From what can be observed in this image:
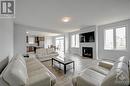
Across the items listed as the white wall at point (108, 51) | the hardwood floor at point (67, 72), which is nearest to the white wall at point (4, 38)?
the hardwood floor at point (67, 72)

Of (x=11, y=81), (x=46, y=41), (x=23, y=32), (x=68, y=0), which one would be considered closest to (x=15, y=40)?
(x=23, y=32)

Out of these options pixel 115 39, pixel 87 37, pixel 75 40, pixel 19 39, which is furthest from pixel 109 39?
pixel 19 39

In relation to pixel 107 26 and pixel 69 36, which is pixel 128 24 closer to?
pixel 107 26

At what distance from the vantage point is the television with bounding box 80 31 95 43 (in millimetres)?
6224

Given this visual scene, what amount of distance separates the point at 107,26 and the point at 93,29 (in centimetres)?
94

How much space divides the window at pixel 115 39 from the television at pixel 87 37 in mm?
895

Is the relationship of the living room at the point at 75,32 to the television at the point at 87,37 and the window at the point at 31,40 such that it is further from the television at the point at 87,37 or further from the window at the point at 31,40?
the window at the point at 31,40

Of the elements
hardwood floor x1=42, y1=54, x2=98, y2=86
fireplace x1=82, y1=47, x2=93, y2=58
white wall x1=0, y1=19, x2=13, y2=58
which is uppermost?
white wall x1=0, y1=19, x2=13, y2=58

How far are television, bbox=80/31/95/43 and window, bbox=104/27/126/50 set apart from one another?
2.94ft

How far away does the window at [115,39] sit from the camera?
4.88 meters

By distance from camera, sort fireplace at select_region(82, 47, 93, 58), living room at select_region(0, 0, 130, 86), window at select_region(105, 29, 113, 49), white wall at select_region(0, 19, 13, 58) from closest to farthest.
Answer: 1. white wall at select_region(0, 19, 13, 58)
2. living room at select_region(0, 0, 130, 86)
3. window at select_region(105, 29, 113, 49)
4. fireplace at select_region(82, 47, 93, 58)

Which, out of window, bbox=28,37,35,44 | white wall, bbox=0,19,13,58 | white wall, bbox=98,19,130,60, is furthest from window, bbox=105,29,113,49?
window, bbox=28,37,35,44

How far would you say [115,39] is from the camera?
206 inches

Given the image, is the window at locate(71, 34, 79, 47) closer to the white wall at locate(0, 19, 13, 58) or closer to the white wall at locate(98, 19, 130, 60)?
the white wall at locate(98, 19, 130, 60)
